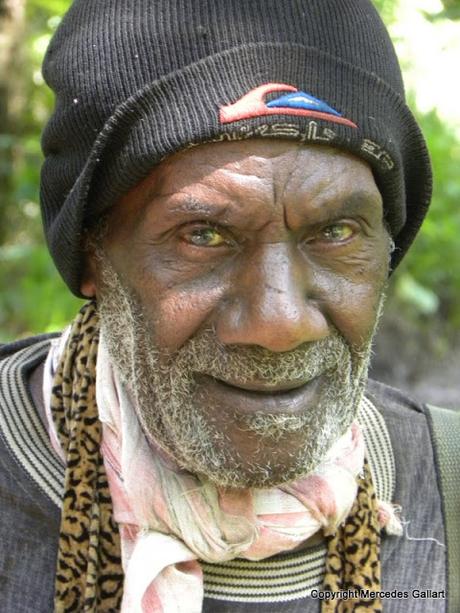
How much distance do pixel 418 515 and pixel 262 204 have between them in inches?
42.4

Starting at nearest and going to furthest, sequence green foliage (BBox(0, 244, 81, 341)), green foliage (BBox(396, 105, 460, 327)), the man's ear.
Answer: the man's ear < green foliage (BBox(0, 244, 81, 341)) < green foliage (BBox(396, 105, 460, 327))

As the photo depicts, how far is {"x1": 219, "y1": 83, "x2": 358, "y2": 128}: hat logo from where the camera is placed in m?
2.04

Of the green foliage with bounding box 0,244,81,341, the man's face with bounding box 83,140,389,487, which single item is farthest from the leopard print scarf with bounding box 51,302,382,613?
the green foliage with bounding box 0,244,81,341

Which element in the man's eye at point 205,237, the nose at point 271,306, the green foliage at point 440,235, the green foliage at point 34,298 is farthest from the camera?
the green foliage at point 440,235

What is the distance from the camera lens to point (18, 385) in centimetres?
252

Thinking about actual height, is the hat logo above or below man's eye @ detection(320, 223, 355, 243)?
above

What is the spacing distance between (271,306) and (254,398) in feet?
0.80

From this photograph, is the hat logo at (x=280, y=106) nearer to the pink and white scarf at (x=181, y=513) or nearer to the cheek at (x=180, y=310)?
the cheek at (x=180, y=310)

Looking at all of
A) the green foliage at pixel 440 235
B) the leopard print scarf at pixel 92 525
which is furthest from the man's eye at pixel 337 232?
the green foliage at pixel 440 235

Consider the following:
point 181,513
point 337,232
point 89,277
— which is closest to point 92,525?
point 181,513

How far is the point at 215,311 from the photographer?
2.08 m

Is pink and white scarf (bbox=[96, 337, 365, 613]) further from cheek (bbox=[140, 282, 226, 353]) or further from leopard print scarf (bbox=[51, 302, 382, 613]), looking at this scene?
cheek (bbox=[140, 282, 226, 353])

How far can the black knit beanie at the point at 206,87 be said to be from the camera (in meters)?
2.06

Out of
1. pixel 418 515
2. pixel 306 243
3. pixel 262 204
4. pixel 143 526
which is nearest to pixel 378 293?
pixel 306 243
